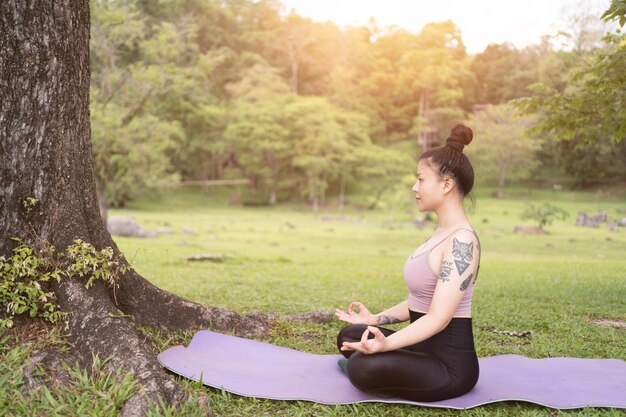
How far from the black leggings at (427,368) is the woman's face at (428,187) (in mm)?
517

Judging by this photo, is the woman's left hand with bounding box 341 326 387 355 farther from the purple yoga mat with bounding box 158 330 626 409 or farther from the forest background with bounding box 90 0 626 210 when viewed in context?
the forest background with bounding box 90 0 626 210

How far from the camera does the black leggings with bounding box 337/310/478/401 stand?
239cm

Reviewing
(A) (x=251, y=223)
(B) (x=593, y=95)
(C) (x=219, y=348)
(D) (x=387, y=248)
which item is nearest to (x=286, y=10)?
(A) (x=251, y=223)

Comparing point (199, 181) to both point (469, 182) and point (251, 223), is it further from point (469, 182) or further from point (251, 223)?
point (469, 182)

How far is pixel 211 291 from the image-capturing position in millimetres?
5801

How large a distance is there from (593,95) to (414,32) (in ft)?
97.5

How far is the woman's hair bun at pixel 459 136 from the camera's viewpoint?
2422mm

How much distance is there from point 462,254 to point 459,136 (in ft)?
1.67

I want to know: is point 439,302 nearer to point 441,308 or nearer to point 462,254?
point 441,308

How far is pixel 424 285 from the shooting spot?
97.7 inches

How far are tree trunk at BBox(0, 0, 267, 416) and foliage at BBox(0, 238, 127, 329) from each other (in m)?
0.05

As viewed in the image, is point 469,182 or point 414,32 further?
point 414,32

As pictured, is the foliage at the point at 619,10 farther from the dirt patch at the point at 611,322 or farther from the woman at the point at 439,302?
the woman at the point at 439,302

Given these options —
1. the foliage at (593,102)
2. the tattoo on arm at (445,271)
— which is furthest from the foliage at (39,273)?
the foliage at (593,102)
